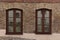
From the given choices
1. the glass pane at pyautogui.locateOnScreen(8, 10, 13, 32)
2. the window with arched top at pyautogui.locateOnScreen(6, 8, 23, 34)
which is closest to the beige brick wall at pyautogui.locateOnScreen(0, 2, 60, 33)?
the window with arched top at pyautogui.locateOnScreen(6, 8, 23, 34)

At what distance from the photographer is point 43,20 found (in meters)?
17.4

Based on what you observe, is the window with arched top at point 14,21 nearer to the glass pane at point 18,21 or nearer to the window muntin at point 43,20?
the glass pane at point 18,21

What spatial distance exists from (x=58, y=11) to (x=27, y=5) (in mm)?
2565

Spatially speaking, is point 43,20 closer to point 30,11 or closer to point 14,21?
point 30,11

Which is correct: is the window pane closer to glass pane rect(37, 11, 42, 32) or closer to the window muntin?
the window muntin

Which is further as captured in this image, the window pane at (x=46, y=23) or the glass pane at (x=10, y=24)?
the window pane at (x=46, y=23)

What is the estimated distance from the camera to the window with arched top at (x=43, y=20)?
1736 centimetres

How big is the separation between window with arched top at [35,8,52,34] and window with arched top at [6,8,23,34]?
139 cm

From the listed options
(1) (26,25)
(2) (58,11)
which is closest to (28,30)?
(1) (26,25)

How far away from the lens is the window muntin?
57.0 ft

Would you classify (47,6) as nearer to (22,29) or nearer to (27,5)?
(27,5)

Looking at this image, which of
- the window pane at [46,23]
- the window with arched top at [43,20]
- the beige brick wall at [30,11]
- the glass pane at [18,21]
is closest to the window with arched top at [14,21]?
the glass pane at [18,21]

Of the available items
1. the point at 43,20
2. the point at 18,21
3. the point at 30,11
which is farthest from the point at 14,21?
the point at 43,20

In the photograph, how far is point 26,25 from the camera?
1728cm
